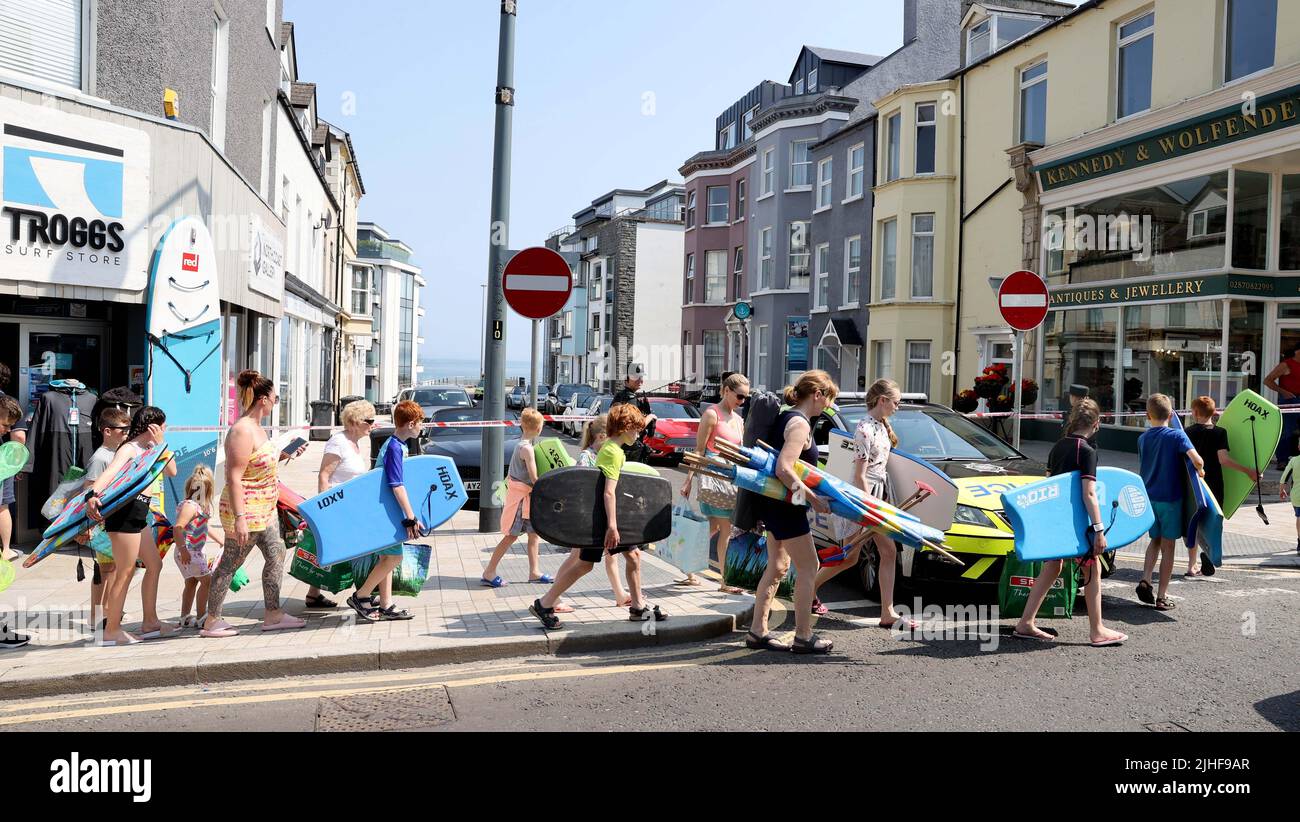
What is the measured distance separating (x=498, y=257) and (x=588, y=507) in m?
5.03

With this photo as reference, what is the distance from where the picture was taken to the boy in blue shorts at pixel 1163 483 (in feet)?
25.7

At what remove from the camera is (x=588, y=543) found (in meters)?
6.59

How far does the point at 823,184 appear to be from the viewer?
3409 cm

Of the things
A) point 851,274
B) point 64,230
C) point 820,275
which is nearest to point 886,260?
point 851,274

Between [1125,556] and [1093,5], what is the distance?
567 inches

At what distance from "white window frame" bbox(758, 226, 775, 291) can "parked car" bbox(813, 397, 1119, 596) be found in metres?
29.3

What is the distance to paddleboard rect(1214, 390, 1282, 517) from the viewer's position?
8.70 meters

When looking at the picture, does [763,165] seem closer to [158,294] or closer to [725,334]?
[725,334]

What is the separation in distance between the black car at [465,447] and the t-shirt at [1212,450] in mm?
7185

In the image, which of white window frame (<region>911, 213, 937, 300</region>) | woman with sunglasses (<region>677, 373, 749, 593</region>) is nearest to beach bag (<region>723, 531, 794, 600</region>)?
woman with sunglasses (<region>677, 373, 749, 593</region>)

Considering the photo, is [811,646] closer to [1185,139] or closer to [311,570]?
[311,570]

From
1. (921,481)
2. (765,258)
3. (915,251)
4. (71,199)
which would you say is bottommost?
(921,481)

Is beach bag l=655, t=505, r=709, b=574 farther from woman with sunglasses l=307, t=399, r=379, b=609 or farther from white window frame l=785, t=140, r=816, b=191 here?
white window frame l=785, t=140, r=816, b=191
